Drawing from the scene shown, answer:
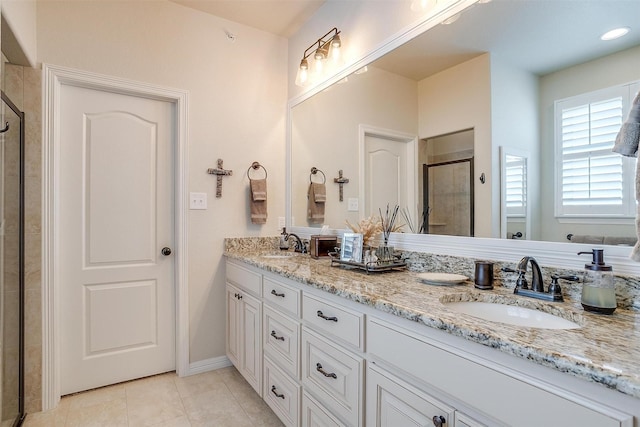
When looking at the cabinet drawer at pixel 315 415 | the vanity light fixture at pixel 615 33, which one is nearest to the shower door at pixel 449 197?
the vanity light fixture at pixel 615 33

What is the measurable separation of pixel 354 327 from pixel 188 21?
2426mm

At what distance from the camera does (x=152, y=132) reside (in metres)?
2.40

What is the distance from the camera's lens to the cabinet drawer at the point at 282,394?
5.18ft

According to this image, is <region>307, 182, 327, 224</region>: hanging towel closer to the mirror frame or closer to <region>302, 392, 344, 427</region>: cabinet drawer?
the mirror frame

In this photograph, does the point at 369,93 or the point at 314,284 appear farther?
the point at 369,93

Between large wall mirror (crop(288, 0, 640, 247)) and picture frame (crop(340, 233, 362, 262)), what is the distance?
31 centimetres

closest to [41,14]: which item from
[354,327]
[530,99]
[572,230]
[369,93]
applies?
[369,93]

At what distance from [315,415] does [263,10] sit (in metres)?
2.58

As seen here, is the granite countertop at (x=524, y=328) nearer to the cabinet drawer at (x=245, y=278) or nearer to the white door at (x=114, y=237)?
the cabinet drawer at (x=245, y=278)

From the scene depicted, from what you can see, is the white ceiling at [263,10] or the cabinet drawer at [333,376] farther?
the white ceiling at [263,10]

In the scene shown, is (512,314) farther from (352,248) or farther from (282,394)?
(282,394)

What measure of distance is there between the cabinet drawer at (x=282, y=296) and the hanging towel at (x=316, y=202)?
0.80m

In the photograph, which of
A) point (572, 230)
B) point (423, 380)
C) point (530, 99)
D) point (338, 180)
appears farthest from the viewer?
point (338, 180)

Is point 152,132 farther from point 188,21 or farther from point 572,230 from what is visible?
point 572,230
